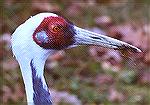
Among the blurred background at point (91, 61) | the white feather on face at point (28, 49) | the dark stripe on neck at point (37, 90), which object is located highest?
the white feather on face at point (28, 49)

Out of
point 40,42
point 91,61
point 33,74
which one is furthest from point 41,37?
point 91,61

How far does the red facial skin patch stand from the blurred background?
2.04 meters

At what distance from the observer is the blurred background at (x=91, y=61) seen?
5816 mm

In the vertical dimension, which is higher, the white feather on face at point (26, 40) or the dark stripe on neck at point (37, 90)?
the white feather on face at point (26, 40)

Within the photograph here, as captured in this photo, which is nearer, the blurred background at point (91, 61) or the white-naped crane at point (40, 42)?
the white-naped crane at point (40, 42)

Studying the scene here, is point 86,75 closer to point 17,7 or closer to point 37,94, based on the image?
point 17,7

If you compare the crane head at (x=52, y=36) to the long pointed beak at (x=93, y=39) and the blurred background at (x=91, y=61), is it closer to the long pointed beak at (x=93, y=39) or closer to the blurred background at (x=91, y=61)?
the long pointed beak at (x=93, y=39)

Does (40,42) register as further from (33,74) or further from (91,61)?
(91,61)

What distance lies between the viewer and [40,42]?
3.19 m

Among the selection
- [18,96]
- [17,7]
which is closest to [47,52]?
[18,96]

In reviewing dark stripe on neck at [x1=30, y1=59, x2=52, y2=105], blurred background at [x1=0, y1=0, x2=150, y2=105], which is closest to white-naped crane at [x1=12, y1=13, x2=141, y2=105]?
dark stripe on neck at [x1=30, y1=59, x2=52, y2=105]

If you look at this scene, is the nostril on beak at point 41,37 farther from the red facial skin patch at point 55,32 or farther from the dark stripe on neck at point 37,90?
the dark stripe on neck at point 37,90

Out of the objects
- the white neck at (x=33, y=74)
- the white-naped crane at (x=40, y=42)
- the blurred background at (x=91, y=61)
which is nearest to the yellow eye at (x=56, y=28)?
the white-naped crane at (x=40, y=42)

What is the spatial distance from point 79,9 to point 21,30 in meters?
4.28
